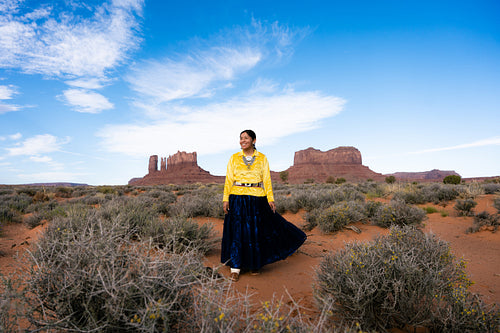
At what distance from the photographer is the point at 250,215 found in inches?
171

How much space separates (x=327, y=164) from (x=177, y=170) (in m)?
56.2

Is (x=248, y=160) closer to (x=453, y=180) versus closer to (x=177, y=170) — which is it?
(x=453, y=180)

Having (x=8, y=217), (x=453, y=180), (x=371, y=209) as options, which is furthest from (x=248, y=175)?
(x=453, y=180)

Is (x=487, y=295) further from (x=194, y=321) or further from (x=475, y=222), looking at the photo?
(x=475, y=222)

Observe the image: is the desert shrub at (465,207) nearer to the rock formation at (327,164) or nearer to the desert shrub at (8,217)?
the desert shrub at (8,217)

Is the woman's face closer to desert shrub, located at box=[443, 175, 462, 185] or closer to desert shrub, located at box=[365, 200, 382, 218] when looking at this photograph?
desert shrub, located at box=[365, 200, 382, 218]

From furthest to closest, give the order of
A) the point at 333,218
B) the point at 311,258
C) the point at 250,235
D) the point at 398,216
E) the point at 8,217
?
the point at 8,217 < the point at 333,218 < the point at 398,216 < the point at 311,258 < the point at 250,235

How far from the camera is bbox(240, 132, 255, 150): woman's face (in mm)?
4393

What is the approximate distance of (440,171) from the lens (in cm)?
10644

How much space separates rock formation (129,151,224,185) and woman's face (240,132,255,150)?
263ft

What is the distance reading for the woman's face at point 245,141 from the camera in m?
4.39

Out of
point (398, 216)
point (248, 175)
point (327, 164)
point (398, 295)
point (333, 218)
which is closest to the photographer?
point (398, 295)

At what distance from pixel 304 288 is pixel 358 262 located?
137cm

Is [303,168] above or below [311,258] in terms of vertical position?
above
